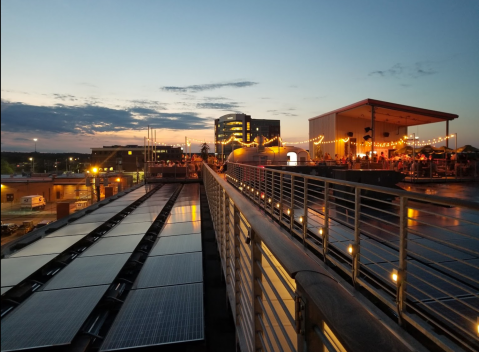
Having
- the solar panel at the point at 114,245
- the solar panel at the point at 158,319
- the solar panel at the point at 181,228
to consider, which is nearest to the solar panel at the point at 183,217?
the solar panel at the point at 181,228

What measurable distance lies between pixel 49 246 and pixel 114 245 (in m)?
0.89

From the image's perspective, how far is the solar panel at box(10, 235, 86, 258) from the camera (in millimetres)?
4512

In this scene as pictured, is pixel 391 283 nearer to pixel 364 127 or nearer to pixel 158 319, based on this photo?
pixel 158 319

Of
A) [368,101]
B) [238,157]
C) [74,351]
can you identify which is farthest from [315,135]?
[74,351]

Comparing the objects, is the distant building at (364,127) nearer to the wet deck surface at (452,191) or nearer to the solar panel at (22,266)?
the wet deck surface at (452,191)

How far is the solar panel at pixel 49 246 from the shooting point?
451 cm

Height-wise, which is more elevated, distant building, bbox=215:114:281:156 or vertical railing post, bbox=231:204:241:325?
distant building, bbox=215:114:281:156

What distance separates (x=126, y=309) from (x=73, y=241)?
278 centimetres

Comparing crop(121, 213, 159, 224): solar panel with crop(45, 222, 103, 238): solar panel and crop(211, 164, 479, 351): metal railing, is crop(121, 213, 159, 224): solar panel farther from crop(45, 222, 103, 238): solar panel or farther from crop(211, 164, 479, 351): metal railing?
crop(211, 164, 479, 351): metal railing

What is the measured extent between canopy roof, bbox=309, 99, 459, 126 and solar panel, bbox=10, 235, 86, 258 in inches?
886

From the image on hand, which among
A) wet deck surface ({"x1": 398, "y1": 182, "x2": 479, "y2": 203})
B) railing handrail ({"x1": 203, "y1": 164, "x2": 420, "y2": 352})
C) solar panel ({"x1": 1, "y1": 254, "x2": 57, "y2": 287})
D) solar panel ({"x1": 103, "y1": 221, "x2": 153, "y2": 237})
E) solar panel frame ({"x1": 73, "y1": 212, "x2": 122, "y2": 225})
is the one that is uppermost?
railing handrail ({"x1": 203, "y1": 164, "x2": 420, "y2": 352})

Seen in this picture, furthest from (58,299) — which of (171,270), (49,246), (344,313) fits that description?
(344,313)

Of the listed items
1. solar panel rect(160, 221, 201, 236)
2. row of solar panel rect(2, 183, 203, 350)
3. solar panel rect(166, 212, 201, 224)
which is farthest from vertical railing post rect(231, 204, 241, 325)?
solar panel rect(166, 212, 201, 224)

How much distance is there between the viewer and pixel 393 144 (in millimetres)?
32188
